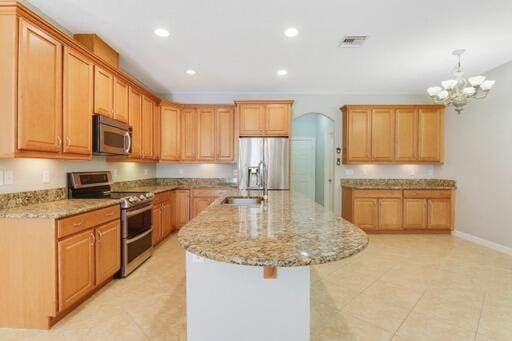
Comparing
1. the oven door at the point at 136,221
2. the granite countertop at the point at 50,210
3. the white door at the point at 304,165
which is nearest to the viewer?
the granite countertop at the point at 50,210

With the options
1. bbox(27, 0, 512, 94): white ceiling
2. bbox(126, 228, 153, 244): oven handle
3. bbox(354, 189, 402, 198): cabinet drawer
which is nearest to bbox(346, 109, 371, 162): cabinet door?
bbox(354, 189, 402, 198): cabinet drawer

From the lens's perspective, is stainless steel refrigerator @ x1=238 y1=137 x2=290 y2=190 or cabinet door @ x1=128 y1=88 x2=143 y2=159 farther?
stainless steel refrigerator @ x1=238 y1=137 x2=290 y2=190

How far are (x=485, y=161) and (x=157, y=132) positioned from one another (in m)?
5.40

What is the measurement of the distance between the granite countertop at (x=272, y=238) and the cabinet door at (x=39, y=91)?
5.17ft

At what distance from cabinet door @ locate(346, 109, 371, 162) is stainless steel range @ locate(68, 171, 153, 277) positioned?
3.67 metres

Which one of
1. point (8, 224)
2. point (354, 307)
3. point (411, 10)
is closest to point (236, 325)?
point (354, 307)

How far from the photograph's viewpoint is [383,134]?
17.2ft

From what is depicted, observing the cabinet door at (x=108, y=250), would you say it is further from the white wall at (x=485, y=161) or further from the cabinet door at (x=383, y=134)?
the white wall at (x=485, y=161)

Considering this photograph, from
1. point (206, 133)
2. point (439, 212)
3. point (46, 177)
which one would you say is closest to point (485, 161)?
point (439, 212)

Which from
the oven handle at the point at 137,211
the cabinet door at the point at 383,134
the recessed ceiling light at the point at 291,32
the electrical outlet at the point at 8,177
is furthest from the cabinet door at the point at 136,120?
the cabinet door at the point at 383,134

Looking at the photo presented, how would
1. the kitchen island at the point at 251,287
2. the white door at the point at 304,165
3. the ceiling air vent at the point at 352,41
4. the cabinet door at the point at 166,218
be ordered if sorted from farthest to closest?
the white door at the point at 304,165 → the cabinet door at the point at 166,218 → the ceiling air vent at the point at 352,41 → the kitchen island at the point at 251,287

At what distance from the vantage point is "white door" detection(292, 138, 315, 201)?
743 centimetres

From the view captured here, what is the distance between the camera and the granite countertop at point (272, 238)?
42.4 inches

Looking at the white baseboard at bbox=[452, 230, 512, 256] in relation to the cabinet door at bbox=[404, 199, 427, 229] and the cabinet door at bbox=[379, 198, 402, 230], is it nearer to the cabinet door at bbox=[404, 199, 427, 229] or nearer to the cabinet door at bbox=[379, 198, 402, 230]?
the cabinet door at bbox=[404, 199, 427, 229]
